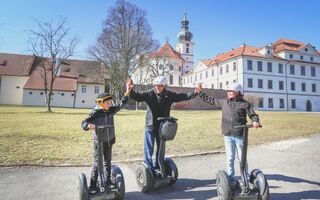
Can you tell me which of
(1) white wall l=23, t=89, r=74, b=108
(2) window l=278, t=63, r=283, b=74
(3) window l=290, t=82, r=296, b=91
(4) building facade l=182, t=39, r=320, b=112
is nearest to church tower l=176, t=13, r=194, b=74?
(4) building facade l=182, t=39, r=320, b=112

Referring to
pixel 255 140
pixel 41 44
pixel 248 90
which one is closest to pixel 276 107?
pixel 248 90

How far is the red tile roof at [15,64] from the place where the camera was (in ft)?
171

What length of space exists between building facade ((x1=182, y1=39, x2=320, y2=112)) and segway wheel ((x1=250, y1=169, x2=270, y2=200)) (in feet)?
161

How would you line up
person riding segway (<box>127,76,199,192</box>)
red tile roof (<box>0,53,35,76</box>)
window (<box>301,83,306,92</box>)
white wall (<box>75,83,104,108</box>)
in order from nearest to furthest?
person riding segway (<box>127,76,199,192</box>) < white wall (<box>75,83,104,108</box>) < red tile roof (<box>0,53,35,76</box>) < window (<box>301,83,306,92</box>)

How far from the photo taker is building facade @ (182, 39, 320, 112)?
175 ft

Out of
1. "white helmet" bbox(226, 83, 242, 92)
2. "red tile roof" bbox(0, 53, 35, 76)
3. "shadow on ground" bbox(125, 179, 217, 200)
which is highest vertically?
"red tile roof" bbox(0, 53, 35, 76)

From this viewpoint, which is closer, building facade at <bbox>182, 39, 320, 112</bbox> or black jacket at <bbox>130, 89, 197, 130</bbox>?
black jacket at <bbox>130, 89, 197, 130</bbox>

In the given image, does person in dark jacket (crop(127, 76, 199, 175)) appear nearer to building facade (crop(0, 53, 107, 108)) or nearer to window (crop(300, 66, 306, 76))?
building facade (crop(0, 53, 107, 108))

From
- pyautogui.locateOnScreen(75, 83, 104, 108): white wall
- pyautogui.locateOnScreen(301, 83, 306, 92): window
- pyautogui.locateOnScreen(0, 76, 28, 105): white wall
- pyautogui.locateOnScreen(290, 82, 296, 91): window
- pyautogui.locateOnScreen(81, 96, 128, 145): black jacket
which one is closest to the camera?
pyautogui.locateOnScreen(81, 96, 128, 145): black jacket

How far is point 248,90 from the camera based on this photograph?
5297cm

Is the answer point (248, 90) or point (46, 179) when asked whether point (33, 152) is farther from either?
point (248, 90)

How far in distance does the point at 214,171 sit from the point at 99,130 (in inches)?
128

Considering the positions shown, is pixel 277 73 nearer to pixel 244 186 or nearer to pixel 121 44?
pixel 121 44

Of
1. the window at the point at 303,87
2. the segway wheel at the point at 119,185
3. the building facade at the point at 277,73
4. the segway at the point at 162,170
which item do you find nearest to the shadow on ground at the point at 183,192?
the segway at the point at 162,170
